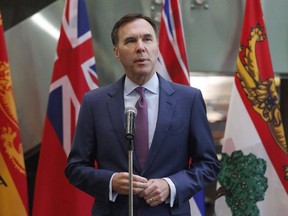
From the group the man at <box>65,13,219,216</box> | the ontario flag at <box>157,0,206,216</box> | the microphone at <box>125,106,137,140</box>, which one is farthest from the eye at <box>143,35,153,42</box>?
the ontario flag at <box>157,0,206,216</box>

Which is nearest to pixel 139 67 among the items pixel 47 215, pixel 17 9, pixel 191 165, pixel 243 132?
pixel 191 165

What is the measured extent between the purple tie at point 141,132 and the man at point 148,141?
1 centimetres

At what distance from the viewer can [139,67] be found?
6.61 ft

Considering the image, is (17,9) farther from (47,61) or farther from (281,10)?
(281,10)

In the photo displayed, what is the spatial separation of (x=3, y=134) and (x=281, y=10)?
2219mm

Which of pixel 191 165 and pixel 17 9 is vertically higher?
pixel 17 9

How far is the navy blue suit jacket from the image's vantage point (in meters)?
1.93

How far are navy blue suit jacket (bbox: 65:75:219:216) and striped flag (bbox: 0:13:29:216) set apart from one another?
52.9 inches

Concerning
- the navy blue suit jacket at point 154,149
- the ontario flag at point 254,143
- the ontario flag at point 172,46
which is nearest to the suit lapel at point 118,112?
the navy blue suit jacket at point 154,149

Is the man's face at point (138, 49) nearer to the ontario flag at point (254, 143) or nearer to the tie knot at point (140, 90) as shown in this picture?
the tie knot at point (140, 90)

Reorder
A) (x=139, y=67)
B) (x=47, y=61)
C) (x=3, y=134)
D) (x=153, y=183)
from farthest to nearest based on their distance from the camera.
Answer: (x=47, y=61), (x=3, y=134), (x=139, y=67), (x=153, y=183)

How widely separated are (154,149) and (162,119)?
4.8 inches

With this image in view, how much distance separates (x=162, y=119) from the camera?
1.97 m

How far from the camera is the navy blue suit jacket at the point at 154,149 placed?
1.93 meters
